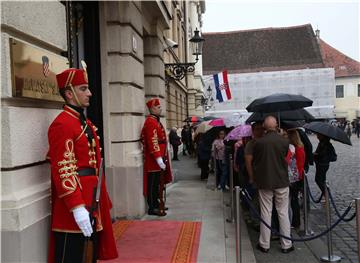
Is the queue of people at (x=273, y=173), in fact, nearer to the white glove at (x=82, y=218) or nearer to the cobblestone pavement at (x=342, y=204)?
the cobblestone pavement at (x=342, y=204)

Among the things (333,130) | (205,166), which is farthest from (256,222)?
(205,166)

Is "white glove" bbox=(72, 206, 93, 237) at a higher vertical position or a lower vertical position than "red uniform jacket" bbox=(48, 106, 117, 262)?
lower

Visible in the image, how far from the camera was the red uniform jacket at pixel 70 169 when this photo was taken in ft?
11.5

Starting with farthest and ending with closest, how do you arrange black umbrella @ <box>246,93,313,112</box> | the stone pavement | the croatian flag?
the croatian flag < black umbrella @ <box>246,93,313,112</box> < the stone pavement

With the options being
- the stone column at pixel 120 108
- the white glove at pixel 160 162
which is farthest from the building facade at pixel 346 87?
the stone column at pixel 120 108

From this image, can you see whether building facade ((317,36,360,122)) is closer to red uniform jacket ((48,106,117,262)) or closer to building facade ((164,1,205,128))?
building facade ((164,1,205,128))

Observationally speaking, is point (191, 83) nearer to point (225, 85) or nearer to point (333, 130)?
point (225, 85)

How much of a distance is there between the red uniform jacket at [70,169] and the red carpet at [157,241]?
1.61 m

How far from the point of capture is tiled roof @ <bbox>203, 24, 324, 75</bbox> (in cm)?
6506

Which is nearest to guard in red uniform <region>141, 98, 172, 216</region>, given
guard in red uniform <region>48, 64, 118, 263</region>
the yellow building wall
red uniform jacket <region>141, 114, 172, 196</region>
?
red uniform jacket <region>141, 114, 172, 196</region>

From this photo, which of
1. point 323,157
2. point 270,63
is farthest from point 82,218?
point 270,63

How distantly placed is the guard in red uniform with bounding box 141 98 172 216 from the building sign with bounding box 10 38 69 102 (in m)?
3.66

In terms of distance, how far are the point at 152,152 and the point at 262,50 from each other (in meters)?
63.2

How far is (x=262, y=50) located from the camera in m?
68.2
